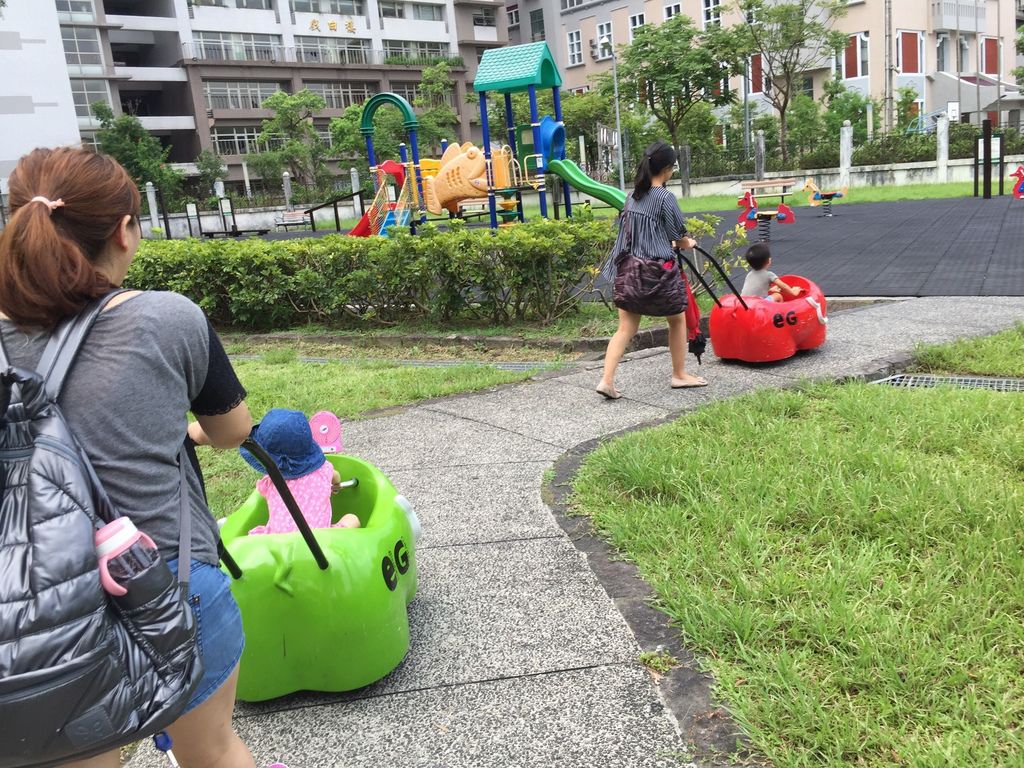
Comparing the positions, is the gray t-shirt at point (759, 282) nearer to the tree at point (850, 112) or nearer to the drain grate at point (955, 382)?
the drain grate at point (955, 382)

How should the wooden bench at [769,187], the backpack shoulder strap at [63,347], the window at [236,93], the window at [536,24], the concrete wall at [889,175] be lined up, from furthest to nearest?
the window at [536,24] → the window at [236,93] → the concrete wall at [889,175] → the wooden bench at [769,187] → the backpack shoulder strap at [63,347]

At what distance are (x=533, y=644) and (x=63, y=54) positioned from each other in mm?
47050

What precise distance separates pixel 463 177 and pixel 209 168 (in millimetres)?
29788

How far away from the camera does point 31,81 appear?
39781 mm

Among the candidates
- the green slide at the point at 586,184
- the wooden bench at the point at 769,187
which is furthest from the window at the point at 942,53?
the green slide at the point at 586,184

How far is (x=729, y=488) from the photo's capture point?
3559 millimetres

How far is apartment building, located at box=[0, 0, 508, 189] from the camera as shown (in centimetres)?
4003

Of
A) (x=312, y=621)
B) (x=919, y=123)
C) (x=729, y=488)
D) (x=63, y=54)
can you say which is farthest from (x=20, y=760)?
(x=63, y=54)

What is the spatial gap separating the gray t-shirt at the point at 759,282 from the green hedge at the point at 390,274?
5.67ft

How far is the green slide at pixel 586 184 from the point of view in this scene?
12.0 m

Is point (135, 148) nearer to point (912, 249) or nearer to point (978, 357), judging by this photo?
point (912, 249)

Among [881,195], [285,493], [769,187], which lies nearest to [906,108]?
[881,195]

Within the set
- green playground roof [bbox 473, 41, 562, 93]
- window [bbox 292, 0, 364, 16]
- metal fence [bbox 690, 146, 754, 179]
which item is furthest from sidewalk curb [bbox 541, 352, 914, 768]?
Result: window [bbox 292, 0, 364, 16]

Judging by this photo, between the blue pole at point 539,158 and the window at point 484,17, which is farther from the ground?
the window at point 484,17
